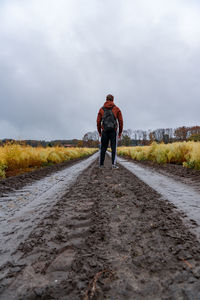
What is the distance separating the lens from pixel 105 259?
1.03 meters

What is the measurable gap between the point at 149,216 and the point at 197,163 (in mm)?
4854

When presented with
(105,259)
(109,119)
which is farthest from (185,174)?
(105,259)

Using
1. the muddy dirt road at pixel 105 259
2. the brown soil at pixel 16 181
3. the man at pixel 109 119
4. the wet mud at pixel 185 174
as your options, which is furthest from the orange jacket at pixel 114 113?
the muddy dirt road at pixel 105 259

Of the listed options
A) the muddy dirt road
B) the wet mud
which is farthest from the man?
the muddy dirt road

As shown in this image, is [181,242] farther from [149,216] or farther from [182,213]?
[182,213]

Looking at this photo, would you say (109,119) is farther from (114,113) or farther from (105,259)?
(105,259)

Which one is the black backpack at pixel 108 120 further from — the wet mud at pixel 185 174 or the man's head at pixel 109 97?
the wet mud at pixel 185 174

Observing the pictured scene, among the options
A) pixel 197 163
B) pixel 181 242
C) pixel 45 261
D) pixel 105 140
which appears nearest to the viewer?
pixel 45 261

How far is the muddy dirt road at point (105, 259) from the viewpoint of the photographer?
0.80m

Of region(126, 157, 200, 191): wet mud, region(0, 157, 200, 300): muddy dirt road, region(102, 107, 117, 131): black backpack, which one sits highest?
region(102, 107, 117, 131): black backpack

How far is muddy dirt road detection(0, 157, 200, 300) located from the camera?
800mm

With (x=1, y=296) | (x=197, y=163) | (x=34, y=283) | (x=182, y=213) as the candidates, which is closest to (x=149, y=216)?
(x=182, y=213)

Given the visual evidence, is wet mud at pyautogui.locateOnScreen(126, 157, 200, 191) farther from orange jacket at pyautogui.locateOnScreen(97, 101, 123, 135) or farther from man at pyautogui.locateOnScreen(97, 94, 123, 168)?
orange jacket at pyautogui.locateOnScreen(97, 101, 123, 135)

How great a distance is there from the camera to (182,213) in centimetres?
186
